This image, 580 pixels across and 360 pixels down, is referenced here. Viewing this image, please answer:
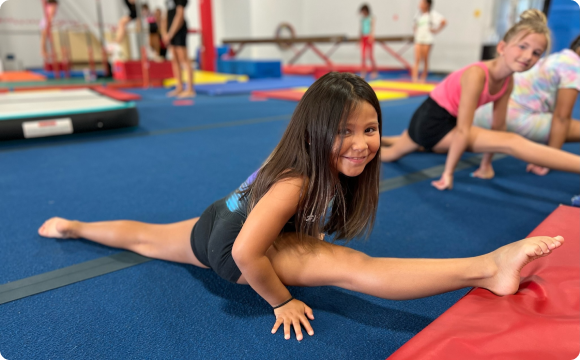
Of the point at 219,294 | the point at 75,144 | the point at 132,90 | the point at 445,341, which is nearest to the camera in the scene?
the point at 445,341

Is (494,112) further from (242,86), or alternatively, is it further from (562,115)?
(242,86)

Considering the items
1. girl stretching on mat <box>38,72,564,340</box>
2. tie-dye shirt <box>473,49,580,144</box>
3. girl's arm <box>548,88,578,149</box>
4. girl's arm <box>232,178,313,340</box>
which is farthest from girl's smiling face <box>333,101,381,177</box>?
tie-dye shirt <box>473,49,580,144</box>

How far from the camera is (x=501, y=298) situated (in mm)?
1021

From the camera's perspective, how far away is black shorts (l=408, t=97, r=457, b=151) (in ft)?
7.45

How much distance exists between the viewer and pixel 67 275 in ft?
4.33

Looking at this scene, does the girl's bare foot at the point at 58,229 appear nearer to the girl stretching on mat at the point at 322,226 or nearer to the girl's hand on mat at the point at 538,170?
the girl stretching on mat at the point at 322,226

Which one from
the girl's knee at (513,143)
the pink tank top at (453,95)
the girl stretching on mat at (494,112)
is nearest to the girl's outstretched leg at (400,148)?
the girl stretching on mat at (494,112)

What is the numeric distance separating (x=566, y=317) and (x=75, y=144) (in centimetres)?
318

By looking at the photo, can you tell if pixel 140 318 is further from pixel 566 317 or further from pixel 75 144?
pixel 75 144

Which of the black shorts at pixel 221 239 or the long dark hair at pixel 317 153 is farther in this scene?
the black shorts at pixel 221 239

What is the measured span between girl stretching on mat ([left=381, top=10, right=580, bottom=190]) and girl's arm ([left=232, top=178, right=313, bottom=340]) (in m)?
1.41

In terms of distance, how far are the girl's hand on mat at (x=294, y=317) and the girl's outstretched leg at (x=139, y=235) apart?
404mm

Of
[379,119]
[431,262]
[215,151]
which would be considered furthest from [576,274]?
[215,151]

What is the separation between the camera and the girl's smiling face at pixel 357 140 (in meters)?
0.95
